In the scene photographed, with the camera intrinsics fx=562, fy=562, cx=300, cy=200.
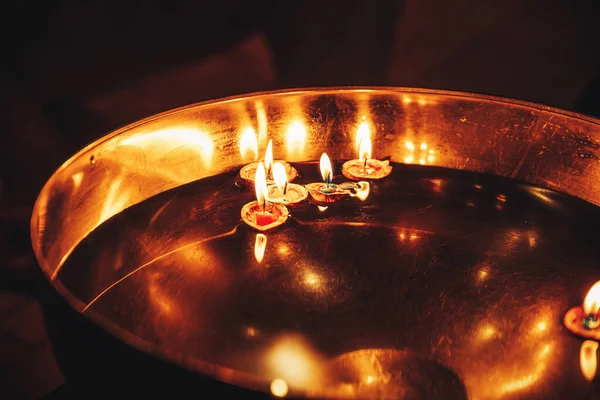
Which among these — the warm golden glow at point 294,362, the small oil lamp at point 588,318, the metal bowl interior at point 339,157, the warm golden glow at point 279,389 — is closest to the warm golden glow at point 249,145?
the metal bowl interior at point 339,157

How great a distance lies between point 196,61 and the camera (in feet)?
6.71

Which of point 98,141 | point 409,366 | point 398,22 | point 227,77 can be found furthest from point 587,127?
point 398,22

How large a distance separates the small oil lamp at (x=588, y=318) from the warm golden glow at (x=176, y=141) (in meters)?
0.77

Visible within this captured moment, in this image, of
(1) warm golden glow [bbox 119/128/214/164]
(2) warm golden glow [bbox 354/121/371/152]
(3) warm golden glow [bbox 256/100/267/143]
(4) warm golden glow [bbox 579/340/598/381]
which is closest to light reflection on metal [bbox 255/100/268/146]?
(3) warm golden glow [bbox 256/100/267/143]

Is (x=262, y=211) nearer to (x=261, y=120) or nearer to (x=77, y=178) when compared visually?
(x=261, y=120)

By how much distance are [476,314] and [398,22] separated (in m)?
2.10

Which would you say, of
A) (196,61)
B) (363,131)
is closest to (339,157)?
(363,131)

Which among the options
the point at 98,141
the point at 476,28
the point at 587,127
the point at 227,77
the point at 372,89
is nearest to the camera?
the point at 98,141

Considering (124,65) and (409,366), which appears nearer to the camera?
(409,366)

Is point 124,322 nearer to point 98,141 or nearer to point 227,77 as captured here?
point 98,141

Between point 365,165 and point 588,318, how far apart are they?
57 cm

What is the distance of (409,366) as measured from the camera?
2.59 feet

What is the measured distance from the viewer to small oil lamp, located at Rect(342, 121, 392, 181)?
124 cm

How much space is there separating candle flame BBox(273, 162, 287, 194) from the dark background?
494 millimetres
